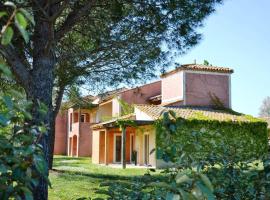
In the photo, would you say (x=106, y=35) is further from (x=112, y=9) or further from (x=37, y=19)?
(x=37, y=19)

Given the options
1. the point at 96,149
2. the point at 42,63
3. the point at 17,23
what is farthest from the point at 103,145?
the point at 17,23

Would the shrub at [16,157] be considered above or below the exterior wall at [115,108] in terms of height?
below

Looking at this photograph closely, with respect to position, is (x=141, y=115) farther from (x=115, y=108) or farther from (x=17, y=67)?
(x=17, y=67)

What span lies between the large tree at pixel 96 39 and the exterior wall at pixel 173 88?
18.9 m

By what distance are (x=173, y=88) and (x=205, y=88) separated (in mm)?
2379

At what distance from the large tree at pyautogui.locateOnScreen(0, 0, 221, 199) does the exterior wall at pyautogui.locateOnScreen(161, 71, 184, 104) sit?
1886 cm

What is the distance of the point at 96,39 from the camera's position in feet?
30.3

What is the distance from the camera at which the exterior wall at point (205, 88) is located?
29500 mm

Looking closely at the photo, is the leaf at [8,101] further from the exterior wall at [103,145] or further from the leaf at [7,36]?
the exterior wall at [103,145]

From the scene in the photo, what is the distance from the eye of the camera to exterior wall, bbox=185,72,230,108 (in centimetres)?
2950

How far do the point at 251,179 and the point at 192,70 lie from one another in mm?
26378

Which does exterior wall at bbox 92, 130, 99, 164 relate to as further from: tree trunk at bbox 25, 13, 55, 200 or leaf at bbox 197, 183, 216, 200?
leaf at bbox 197, 183, 216, 200

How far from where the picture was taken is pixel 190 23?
27.6 ft

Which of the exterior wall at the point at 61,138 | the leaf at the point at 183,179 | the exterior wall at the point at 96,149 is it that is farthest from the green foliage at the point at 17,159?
the exterior wall at the point at 61,138
